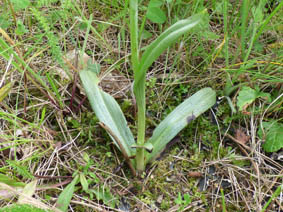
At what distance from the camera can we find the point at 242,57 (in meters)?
1.60

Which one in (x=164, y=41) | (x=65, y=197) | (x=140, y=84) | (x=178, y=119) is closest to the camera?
(x=164, y=41)

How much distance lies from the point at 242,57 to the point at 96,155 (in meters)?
0.97

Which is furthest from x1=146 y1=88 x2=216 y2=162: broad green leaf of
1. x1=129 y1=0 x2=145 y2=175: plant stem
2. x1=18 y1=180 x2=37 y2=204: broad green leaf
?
x1=18 y1=180 x2=37 y2=204: broad green leaf

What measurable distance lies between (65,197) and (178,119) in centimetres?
65

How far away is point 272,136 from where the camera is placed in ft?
4.91

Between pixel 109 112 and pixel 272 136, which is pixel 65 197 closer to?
pixel 109 112

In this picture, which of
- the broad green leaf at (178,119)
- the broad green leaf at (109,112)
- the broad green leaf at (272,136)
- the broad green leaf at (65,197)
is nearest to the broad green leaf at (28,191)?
the broad green leaf at (65,197)

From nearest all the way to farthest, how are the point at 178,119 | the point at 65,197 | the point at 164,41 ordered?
1. the point at 164,41
2. the point at 65,197
3. the point at 178,119

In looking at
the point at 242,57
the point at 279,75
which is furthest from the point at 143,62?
the point at 279,75

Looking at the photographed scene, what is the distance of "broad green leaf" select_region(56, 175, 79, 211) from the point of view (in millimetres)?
1238

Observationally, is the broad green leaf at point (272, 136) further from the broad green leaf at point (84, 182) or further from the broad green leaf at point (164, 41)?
the broad green leaf at point (84, 182)

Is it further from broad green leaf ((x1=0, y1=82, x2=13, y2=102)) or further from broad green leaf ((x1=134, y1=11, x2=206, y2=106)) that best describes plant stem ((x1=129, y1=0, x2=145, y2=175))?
broad green leaf ((x1=0, y1=82, x2=13, y2=102))

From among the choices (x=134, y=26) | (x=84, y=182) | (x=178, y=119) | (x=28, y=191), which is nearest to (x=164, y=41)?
(x=134, y=26)

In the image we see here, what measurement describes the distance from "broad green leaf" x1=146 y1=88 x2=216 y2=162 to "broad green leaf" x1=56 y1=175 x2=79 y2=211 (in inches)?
15.6
